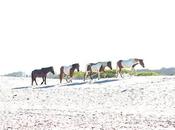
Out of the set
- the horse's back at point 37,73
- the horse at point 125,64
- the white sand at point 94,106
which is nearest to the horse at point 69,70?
the horse's back at point 37,73

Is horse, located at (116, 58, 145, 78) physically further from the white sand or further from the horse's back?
the horse's back

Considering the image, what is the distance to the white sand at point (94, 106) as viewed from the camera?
20.6 m

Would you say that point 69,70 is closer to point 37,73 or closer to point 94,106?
point 37,73

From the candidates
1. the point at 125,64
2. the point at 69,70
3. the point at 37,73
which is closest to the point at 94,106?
the point at 125,64

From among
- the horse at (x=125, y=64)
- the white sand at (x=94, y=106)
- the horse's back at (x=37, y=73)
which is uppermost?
the horse at (x=125, y=64)

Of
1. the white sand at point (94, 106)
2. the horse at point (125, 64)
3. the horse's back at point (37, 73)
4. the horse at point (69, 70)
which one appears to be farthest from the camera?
the horse's back at point (37, 73)

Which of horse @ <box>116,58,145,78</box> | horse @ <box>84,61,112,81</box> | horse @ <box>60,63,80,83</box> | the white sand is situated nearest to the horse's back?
horse @ <box>60,63,80,83</box>

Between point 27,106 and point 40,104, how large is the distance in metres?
0.88

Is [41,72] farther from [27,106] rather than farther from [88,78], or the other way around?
[27,106]

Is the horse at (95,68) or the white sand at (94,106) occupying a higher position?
the horse at (95,68)

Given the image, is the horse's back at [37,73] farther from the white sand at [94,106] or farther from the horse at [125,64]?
the horse at [125,64]

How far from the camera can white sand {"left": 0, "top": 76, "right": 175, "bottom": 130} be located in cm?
2062

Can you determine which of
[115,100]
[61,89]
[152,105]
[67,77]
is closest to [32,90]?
[61,89]

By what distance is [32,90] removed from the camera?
119 ft
